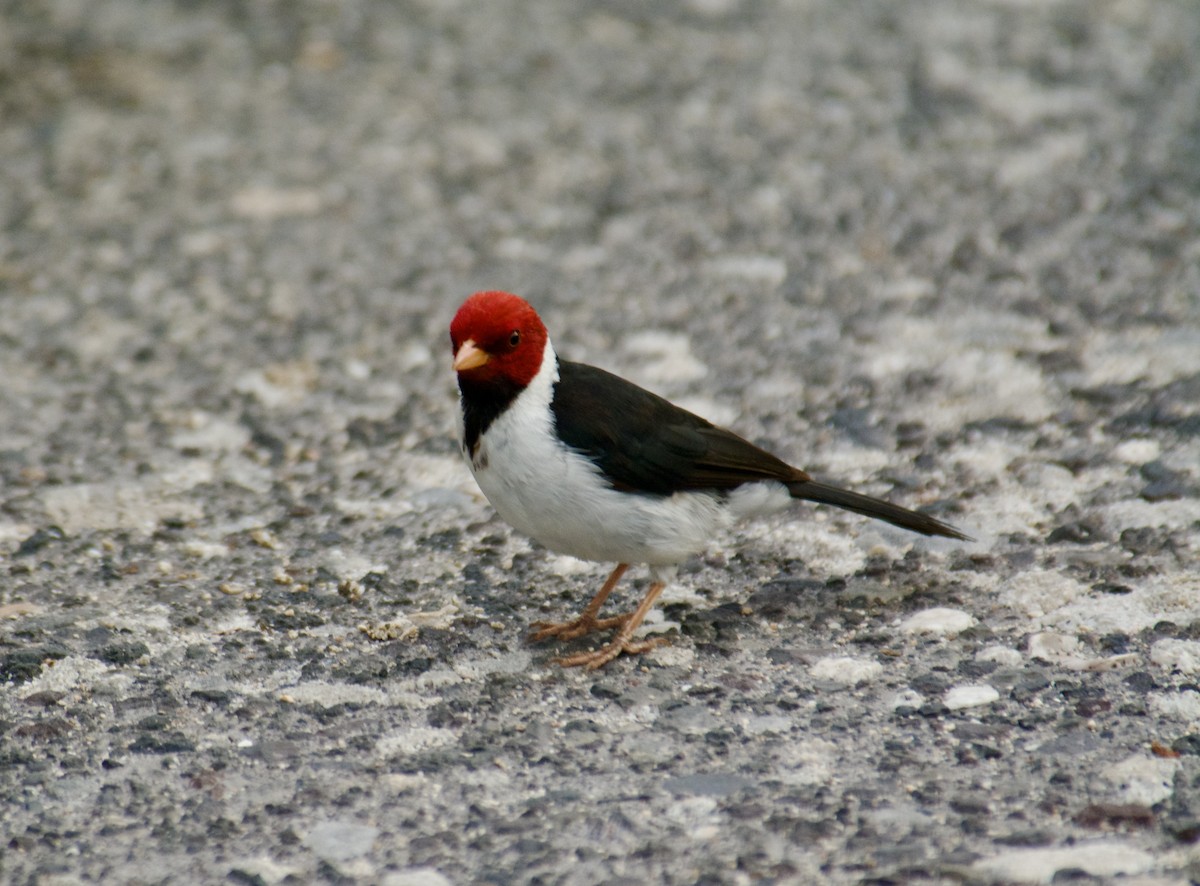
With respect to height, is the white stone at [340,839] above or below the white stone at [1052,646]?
below

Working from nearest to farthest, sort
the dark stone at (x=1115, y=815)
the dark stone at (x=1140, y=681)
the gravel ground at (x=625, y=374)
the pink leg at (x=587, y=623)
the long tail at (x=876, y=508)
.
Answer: the dark stone at (x=1115, y=815) → the gravel ground at (x=625, y=374) → the dark stone at (x=1140, y=681) → the pink leg at (x=587, y=623) → the long tail at (x=876, y=508)

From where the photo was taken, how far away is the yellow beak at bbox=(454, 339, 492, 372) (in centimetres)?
390

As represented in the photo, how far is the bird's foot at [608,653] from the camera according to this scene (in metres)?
3.96

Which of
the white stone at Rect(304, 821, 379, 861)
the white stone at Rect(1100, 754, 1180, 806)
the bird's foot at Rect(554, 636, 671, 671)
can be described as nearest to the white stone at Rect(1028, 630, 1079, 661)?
the white stone at Rect(1100, 754, 1180, 806)

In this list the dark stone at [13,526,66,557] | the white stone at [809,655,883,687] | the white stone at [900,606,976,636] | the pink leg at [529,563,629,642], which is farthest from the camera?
the dark stone at [13,526,66,557]

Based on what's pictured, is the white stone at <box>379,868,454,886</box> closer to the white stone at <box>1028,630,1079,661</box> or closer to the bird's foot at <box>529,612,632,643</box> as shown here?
the bird's foot at <box>529,612,632,643</box>

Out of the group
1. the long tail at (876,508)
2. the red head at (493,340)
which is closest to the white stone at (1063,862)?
the long tail at (876,508)

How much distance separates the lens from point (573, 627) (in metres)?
4.18

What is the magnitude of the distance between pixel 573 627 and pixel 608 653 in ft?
0.72

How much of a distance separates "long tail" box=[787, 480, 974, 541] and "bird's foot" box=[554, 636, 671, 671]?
654 millimetres

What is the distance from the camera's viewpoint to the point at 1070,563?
4332 millimetres

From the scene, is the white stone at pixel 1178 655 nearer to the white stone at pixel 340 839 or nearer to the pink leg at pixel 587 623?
the pink leg at pixel 587 623

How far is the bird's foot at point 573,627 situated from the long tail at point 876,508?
0.68 m

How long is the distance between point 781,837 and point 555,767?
0.62 metres
